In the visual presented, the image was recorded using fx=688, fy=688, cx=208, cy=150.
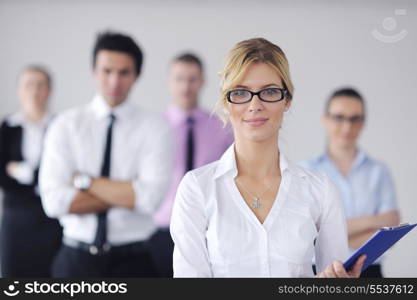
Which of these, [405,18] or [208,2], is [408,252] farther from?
[208,2]

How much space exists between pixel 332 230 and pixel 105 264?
3.29 ft

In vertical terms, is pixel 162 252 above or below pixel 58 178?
below

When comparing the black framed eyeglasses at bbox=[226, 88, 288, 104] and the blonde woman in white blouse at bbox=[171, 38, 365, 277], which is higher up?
the black framed eyeglasses at bbox=[226, 88, 288, 104]

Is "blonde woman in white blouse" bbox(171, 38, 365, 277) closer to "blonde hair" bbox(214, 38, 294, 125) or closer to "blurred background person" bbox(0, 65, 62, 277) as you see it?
"blonde hair" bbox(214, 38, 294, 125)

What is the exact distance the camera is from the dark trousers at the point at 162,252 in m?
2.65

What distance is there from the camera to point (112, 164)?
7.96 feet

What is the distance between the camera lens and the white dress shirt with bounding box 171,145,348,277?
156 centimetres

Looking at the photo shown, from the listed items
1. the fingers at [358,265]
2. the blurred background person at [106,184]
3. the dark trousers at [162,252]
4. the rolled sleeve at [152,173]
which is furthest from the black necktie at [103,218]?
the fingers at [358,265]

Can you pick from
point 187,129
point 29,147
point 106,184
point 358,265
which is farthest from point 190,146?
point 358,265

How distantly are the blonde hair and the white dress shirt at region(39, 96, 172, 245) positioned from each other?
83 cm

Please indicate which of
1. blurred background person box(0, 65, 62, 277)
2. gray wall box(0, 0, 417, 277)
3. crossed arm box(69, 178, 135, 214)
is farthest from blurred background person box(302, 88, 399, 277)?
blurred background person box(0, 65, 62, 277)

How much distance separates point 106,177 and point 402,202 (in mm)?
1038

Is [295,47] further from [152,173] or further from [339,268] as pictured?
[339,268]

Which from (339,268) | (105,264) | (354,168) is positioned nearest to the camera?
(339,268)
